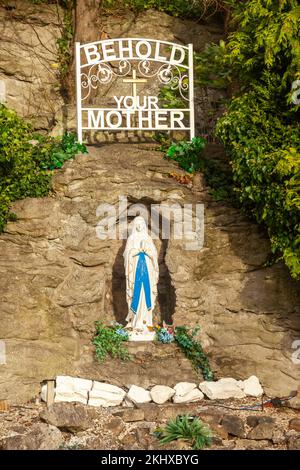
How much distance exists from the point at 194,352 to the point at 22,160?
3.45 meters

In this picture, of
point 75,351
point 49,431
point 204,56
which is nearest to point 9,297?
point 75,351

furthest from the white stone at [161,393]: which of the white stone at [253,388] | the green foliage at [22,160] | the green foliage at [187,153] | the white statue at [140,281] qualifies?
the green foliage at [187,153]

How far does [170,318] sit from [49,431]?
3.16m

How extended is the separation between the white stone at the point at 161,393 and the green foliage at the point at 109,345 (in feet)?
2.17

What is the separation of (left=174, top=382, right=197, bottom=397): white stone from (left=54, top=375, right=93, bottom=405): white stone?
110 centimetres

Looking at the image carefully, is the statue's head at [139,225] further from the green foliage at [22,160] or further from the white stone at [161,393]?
the white stone at [161,393]

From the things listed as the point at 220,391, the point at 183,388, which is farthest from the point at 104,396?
the point at 220,391

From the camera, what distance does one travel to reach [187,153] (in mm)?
11250

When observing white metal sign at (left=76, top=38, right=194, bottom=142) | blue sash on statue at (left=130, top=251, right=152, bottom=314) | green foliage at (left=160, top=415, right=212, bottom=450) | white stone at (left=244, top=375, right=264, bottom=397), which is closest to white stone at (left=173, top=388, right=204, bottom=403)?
white stone at (left=244, top=375, right=264, bottom=397)

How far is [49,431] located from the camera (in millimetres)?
8516

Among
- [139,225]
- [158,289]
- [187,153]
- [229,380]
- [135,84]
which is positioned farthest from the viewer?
[135,84]

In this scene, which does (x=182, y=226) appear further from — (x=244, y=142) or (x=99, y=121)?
(x=99, y=121)

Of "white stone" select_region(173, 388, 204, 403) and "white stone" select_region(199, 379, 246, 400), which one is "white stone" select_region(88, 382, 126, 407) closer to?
"white stone" select_region(173, 388, 204, 403)

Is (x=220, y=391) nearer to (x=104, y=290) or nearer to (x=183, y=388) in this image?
(x=183, y=388)
